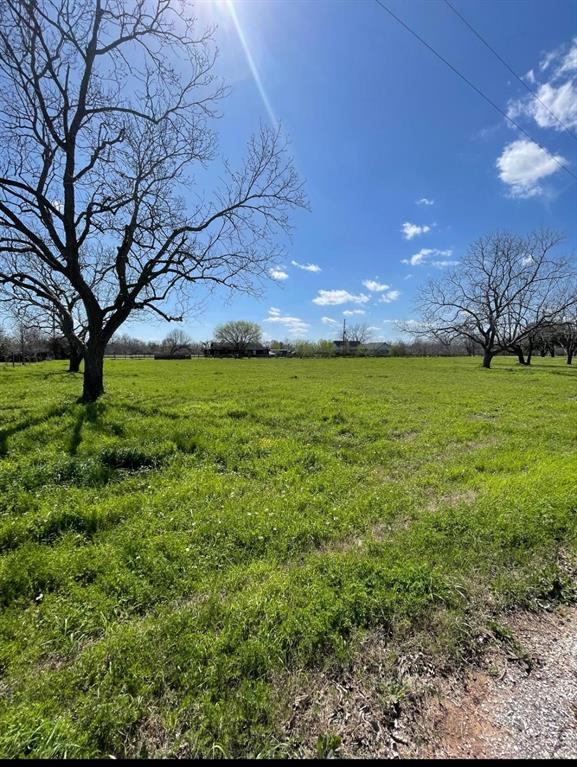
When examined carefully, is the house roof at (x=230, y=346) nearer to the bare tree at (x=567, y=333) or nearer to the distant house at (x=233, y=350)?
the distant house at (x=233, y=350)

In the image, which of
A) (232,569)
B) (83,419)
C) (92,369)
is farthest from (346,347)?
(232,569)

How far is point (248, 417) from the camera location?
9664mm

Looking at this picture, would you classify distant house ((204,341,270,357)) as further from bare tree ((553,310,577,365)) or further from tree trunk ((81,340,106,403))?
tree trunk ((81,340,106,403))

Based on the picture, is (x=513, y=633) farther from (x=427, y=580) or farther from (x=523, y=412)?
(x=523, y=412)

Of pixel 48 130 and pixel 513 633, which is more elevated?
pixel 48 130

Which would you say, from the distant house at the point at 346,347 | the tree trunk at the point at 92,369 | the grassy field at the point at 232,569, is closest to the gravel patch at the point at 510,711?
the grassy field at the point at 232,569

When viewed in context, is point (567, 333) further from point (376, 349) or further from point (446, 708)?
point (376, 349)

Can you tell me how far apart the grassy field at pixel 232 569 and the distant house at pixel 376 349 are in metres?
101

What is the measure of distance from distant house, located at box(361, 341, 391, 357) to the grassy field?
330ft

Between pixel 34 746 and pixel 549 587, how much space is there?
4.00 meters

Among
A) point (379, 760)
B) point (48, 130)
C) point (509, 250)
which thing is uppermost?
point (509, 250)

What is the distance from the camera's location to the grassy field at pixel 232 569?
2.01 m

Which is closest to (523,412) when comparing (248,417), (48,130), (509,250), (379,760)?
(248,417)

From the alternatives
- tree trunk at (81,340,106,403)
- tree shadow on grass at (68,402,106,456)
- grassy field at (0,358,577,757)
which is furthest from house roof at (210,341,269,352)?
grassy field at (0,358,577,757)
